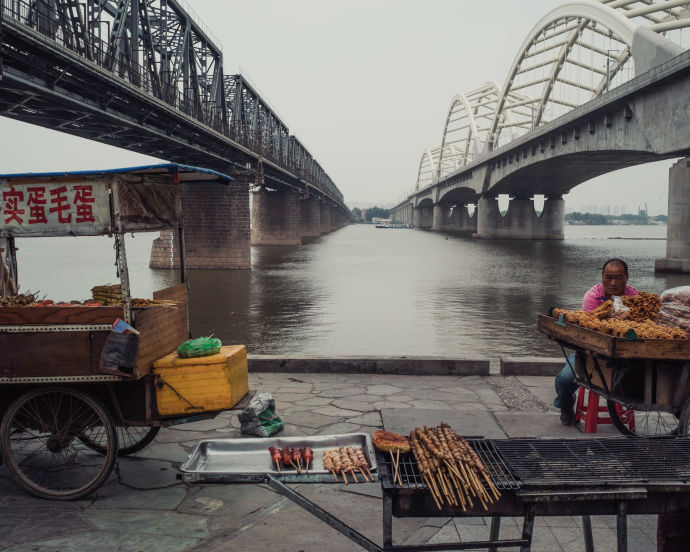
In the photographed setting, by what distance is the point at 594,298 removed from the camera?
5488 mm

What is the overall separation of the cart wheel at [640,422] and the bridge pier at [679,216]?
28.9 meters

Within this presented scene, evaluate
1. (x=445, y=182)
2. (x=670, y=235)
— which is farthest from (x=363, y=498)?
(x=445, y=182)

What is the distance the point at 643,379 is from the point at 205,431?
156 inches

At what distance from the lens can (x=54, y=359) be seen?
4336mm

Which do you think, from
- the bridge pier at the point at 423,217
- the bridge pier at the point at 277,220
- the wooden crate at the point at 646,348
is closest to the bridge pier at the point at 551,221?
the bridge pier at the point at 277,220

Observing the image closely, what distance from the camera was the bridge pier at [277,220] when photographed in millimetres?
66125

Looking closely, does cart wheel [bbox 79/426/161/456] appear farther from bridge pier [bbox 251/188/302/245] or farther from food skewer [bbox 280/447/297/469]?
bridge pier [bbox 251/188/302/245]

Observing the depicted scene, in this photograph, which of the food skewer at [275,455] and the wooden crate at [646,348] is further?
the wooden crate at [646,348]

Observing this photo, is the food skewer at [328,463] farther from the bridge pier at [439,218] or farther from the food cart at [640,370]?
the bridge pier at [439,218]

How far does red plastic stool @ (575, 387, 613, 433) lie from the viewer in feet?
18.2

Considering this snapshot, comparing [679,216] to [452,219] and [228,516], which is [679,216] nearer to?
[228,516]

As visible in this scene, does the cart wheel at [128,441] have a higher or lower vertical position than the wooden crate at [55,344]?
lower

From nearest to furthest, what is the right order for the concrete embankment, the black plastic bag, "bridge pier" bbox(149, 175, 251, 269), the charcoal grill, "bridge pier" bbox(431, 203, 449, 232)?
the charcoal grill → the black plastic bag → the concrete embankment → "bridge pier" bbox(149, 175, 251, 269) → "bridge pier" bbox(431, 203, 449, 232)

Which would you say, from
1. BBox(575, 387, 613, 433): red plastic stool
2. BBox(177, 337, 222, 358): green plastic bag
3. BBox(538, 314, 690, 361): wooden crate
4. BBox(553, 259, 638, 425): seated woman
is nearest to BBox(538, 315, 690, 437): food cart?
BBox(538, 314, 690, 361): wooden crate
